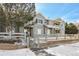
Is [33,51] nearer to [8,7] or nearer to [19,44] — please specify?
[19,44]

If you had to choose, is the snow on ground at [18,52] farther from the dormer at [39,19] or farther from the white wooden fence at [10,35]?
the dormer at [39,19]

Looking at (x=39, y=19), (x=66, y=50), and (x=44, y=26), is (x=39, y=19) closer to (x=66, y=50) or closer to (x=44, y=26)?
(x=44, y=26)

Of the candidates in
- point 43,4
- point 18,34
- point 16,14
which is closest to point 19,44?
point 18,34

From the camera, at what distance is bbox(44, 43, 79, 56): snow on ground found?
137 inches

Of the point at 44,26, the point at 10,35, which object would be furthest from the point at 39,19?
the point at 10,35

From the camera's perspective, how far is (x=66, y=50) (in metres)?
3.50

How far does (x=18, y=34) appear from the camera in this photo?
3.56 metres

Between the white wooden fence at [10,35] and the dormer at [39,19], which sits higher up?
the dormer at [39,19]

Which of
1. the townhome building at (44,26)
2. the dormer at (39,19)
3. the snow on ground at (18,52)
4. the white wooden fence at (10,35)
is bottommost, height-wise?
the snow on ground at (18,52)

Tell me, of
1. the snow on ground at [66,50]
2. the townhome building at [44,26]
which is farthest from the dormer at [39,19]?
the snow on ground at [66,50]

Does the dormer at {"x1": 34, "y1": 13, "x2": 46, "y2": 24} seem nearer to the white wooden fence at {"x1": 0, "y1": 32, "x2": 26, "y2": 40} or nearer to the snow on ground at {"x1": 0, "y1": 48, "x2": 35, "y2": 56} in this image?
the white wooden fence at {"x1": 0, "y1": 32, "x2": 26, "y2": 40}

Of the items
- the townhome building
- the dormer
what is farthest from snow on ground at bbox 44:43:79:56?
the dormer

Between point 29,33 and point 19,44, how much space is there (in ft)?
0.70

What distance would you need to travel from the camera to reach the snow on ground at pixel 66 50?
3.48 meters
